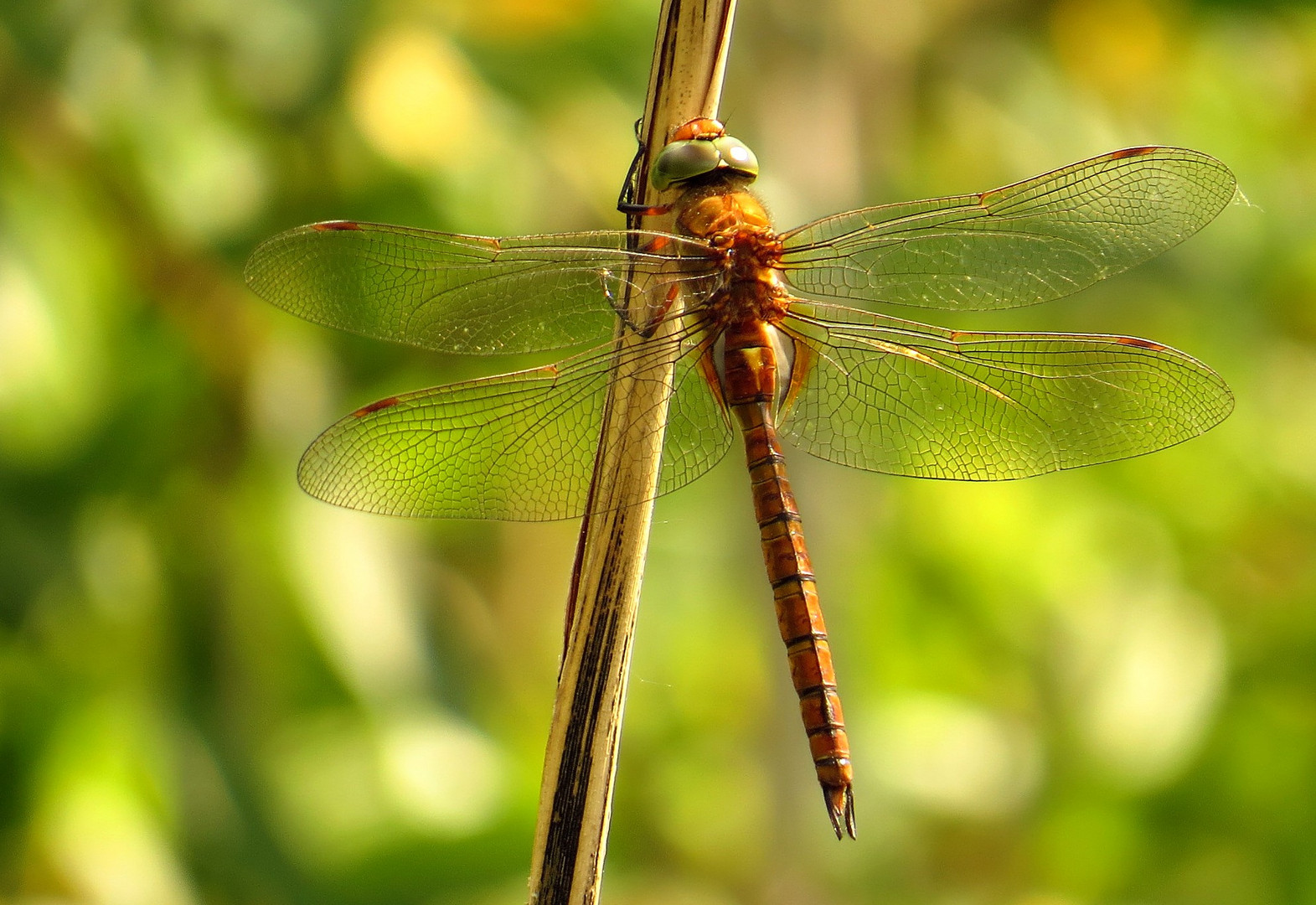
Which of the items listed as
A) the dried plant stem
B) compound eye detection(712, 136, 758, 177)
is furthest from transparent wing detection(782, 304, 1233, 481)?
the dried plant stem

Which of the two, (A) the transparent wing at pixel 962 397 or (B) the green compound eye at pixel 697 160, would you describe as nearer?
(B) the green compound eye at pixel 697 160

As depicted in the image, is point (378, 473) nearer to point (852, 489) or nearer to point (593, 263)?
point (593, 263)

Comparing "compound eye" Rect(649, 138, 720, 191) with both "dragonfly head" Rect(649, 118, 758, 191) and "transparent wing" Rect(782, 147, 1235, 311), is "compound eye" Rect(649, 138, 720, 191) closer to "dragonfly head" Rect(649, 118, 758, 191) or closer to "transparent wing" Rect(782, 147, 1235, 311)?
"dragonfly head" Rect(649, 118, 758, 191)

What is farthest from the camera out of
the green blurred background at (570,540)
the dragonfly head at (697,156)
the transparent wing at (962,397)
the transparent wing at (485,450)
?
the green blurred background at (570,540)

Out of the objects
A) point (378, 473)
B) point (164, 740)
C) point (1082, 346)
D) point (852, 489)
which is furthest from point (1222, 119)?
point (164, 740)

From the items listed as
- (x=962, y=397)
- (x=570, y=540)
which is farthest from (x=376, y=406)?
(x=570, y=540)

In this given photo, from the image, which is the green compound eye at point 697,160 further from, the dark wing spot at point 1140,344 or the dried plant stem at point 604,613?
the dark wing spot at point 1140,344

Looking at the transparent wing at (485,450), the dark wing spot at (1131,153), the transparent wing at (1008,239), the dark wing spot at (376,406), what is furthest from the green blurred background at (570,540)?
the dark wing spot at (376,406)

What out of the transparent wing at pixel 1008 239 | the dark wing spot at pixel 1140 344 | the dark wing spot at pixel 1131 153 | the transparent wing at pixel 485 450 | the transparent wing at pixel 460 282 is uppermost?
the dark wing spot at pixel 1131 153
